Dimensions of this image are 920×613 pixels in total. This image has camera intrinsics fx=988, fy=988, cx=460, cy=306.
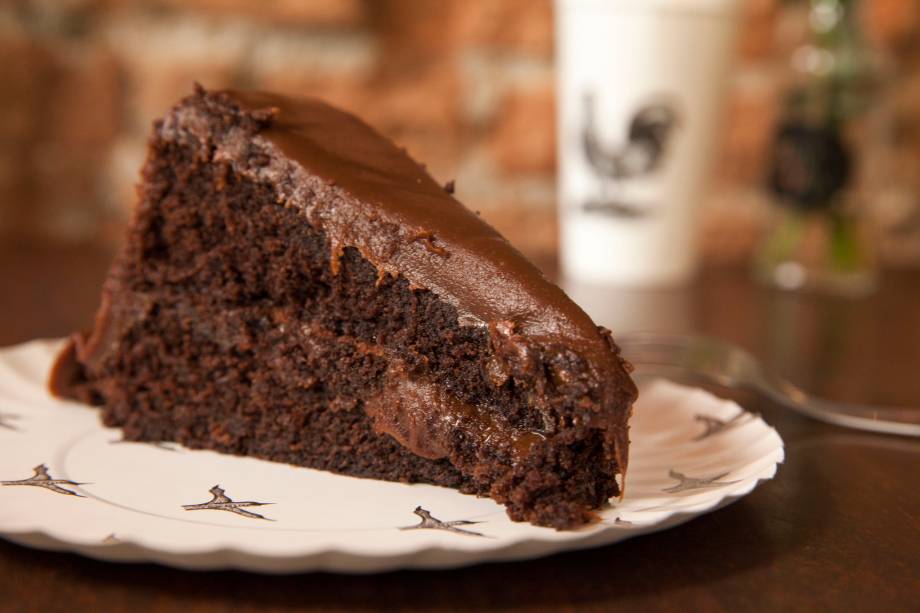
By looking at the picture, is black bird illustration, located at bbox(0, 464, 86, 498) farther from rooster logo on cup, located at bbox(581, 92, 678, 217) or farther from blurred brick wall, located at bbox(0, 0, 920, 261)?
blurred brick wall, located at bbox(0, 0, 920, 261)

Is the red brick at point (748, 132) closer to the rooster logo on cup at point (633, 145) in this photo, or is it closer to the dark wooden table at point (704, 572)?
the rooster logo on cup at point (633, 145)

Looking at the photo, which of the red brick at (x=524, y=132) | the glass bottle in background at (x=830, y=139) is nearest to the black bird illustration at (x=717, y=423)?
the glass bottle in background at (x=830, y=139)

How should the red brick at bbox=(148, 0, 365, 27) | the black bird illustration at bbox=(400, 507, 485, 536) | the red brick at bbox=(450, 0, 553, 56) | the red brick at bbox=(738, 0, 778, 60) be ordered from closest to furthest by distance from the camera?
the black bird illustration at bbox=(400, 507, 485, 536)
the red brick at bbox=(148, 0, 365, 27)
the red brick at bbox=(450, 0, 553, 56)
the red brick at bbox=(738, 0, 778, 60)

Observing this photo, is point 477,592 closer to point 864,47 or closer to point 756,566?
point 756,566

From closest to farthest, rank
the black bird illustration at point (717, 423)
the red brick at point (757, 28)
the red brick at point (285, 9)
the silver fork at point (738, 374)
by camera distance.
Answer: the black bird illustration at point (717, 423), the silver fork at point (738, 374), the red brick at point (285, 9), the red brick at point (757, 28)

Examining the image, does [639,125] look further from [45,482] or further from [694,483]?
[45,482]

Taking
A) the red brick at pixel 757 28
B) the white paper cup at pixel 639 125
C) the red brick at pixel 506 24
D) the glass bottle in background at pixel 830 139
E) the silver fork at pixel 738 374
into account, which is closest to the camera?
the silver fork at pixel 738 374

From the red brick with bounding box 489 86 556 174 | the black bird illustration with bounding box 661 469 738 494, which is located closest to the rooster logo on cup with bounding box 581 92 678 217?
the red brick with bounding box 489 86 556 174

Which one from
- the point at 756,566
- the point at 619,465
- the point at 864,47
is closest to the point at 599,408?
the point at 619,465
